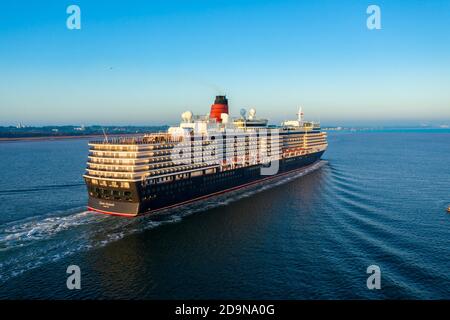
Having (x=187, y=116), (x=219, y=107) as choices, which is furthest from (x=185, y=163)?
(x=219, y=107)

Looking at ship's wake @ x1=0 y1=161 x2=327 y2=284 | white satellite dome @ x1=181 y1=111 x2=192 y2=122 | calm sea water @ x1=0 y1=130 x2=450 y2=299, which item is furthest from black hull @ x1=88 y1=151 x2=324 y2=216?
white satellite dome @ x1=181 y1=111 x2=192 y2=122

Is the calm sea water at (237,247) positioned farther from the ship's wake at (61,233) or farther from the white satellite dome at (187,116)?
the white satellite dome at (187,116)

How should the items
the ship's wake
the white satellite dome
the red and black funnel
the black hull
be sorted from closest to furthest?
the ship's wake, the black hull, the white satellite dome, the red and black funnel

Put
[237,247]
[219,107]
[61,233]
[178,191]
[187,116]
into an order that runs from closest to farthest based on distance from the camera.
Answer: [237,247] → [61,233] → [178,191] → [187,116] → [219,107]

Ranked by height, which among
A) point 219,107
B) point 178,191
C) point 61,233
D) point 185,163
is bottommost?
point 61,233

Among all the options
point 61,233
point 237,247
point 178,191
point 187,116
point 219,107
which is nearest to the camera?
point 237,247

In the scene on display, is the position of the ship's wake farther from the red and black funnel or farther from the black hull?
the red and black funnel

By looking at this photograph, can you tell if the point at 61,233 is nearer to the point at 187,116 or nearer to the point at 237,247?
the point at 237,247
